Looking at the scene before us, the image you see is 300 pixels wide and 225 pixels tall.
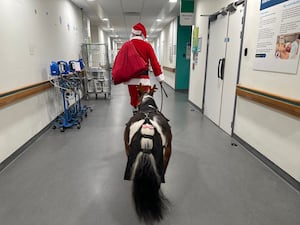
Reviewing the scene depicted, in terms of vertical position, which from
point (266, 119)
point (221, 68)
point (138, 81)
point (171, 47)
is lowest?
point (266, 119)

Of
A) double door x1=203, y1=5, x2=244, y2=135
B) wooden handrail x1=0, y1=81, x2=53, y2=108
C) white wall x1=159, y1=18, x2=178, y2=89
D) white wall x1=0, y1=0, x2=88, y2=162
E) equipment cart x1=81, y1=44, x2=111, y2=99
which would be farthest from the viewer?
white wall x1=159, y1=18, x2=178, y2=89

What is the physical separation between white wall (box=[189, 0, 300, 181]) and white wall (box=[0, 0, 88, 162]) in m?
3.29

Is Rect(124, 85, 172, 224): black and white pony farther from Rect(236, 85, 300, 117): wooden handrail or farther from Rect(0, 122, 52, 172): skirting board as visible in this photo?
Rect(0, 122, 52, 172): skirting board

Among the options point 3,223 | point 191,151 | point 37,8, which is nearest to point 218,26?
point 191,151

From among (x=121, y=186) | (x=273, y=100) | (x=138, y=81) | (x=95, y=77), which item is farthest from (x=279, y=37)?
(x=95, y=77)

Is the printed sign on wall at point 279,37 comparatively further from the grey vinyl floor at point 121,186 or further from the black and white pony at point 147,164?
the black and white pony at point 147,164

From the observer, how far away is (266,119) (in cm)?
261

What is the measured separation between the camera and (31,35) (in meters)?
3.34

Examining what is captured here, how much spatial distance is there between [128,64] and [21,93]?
1567 mm

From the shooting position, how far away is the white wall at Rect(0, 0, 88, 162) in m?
2.62

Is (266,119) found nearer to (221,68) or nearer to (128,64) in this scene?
(221,68)

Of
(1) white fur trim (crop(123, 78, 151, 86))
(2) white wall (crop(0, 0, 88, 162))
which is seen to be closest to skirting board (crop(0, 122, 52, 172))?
(2) white wall (crop(0, 0, 88, 162))

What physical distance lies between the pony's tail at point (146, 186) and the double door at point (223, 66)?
8.28ft

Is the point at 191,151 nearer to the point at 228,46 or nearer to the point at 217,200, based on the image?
the point at 217,200
